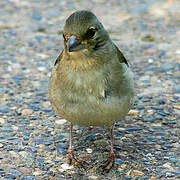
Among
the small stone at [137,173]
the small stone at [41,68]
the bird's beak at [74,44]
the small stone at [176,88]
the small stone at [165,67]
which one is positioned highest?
the bird's beak at [74,44]

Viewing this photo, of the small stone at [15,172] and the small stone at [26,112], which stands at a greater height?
the small stone at [26,112]

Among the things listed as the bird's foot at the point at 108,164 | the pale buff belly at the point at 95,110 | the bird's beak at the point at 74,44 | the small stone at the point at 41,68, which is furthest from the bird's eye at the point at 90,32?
the small stone at the point at 41,68

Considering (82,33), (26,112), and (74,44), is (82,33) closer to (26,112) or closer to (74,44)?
(74,44)

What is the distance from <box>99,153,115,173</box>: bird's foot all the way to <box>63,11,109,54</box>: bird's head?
1131mm

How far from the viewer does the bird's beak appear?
154 inches

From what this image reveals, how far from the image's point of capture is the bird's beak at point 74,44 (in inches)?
154

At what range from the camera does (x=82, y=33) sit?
4016 mm

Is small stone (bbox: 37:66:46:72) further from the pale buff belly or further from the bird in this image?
the pale buff belly

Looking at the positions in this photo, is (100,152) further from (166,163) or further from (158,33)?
(158,33)

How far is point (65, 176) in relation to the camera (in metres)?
4.34

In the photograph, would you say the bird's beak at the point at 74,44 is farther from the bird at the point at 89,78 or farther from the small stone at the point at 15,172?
the small stone at the point at 15,172

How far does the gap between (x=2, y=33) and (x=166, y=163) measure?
13.8ft

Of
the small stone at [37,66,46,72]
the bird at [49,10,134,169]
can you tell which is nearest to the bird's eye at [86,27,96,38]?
the bird at [49,10,134,169]

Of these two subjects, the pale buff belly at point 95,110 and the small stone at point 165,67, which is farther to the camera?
the small stone at point 165,67
